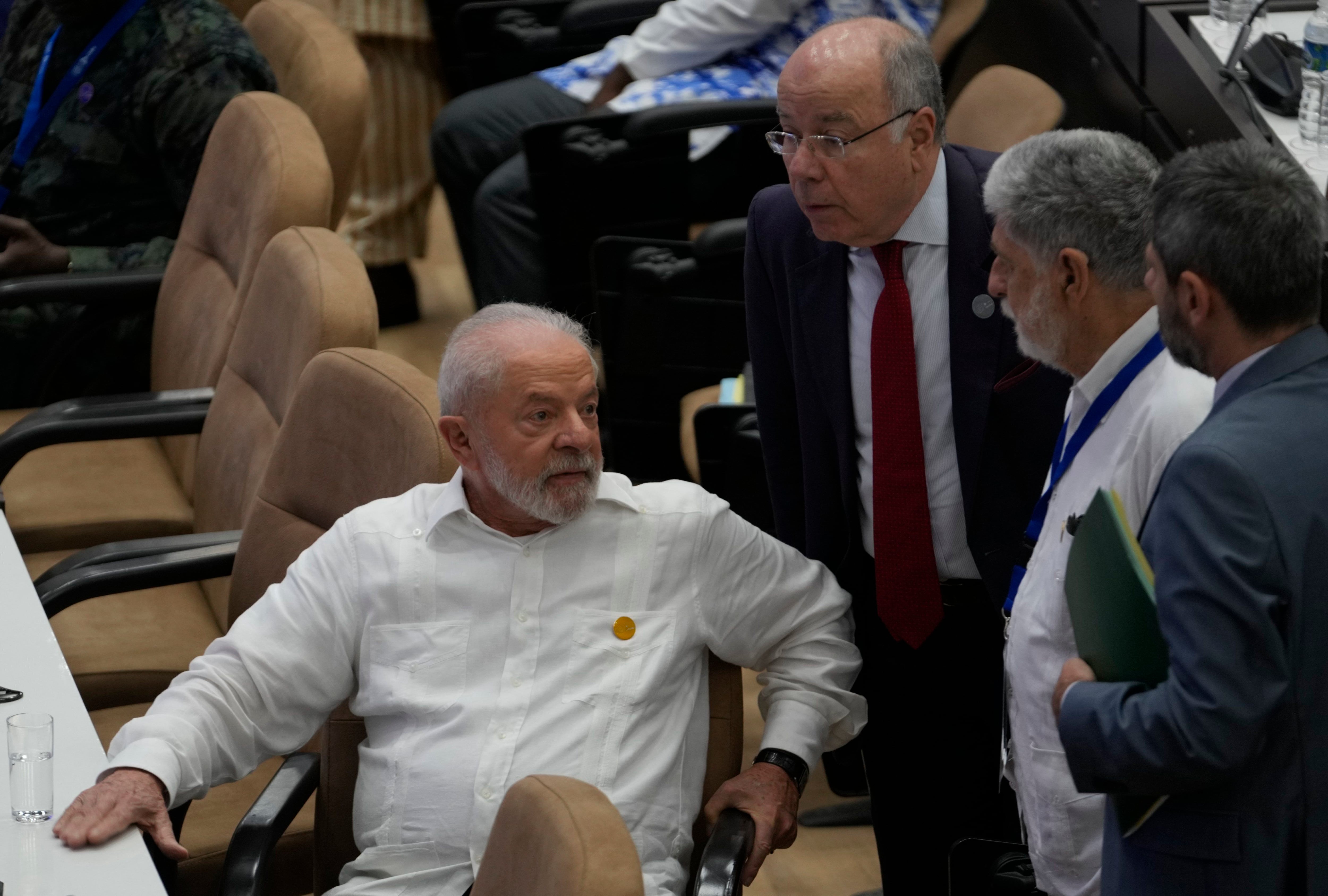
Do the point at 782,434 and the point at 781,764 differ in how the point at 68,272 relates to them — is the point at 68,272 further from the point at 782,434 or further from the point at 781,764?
the point at 781,764

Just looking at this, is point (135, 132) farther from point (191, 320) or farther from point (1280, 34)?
point (1280, 34)

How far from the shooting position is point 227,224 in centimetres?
326

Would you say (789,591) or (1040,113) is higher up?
(1040,113)

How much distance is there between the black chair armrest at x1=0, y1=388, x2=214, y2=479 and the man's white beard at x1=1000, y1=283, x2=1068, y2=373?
1727mm

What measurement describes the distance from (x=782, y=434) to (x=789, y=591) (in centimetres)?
34

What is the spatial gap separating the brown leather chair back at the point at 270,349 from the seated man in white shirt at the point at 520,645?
1.68 ft

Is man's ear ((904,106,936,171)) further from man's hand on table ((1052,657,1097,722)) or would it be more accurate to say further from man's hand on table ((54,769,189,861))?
man's hand on table ((54,769,189,861))

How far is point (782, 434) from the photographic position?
244 cm

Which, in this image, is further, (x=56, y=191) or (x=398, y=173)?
(x=398, y=173)

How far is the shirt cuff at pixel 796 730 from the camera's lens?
211 cm

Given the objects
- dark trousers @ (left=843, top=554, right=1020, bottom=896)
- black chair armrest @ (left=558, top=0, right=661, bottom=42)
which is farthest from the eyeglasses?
black chair armrest @ (left=558, top=0, right=661, bottom=42)

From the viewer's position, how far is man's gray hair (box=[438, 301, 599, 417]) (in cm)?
216

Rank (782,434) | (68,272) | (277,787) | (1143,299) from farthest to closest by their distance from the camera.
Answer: (68,272) → (782,434) → (277,787) → (1143,299)

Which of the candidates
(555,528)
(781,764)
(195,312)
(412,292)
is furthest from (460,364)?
(412,292)
